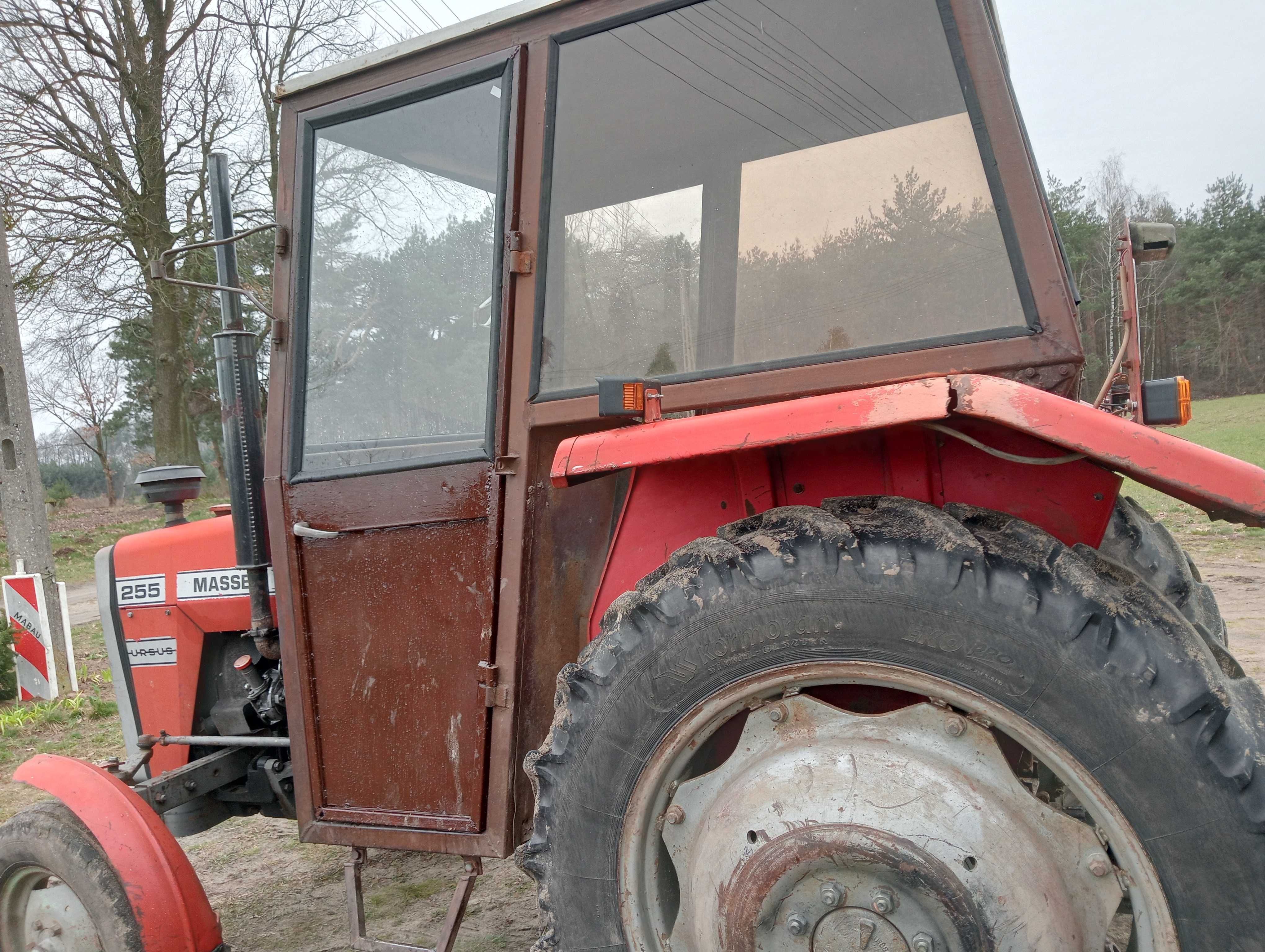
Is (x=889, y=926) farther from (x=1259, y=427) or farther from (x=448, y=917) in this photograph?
(x=1259, y=427)

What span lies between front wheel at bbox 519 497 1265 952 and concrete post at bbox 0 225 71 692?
8.15 m

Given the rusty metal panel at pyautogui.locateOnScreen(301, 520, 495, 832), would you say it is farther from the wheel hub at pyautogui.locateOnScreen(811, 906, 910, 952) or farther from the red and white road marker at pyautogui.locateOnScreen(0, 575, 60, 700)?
the red and white road marker at pyautogui.locateOnScreen(0, 575, 60, 700)

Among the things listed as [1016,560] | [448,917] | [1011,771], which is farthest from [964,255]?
[448,917]

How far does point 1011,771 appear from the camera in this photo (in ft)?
4.91

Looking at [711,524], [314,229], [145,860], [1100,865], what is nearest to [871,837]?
[1100,865]

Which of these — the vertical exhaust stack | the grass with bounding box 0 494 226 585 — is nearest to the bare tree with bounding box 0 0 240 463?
the grass with bounding box 0 494 226 585

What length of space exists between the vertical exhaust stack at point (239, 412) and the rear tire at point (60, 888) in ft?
2.68

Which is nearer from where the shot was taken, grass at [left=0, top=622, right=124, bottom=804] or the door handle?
the door handle

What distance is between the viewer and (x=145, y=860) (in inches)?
87.0

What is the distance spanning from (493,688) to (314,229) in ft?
4.49

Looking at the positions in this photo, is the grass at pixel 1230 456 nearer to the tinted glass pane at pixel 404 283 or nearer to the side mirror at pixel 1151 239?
the side mirror at pixel 1151 239

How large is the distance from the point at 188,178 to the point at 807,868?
1681 centimetres

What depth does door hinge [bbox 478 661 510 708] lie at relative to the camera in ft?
6.90

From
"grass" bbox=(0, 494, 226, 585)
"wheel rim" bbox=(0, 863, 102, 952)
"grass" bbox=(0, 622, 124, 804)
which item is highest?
"wheel rim" bbox=(0, 863, 102, 952)
